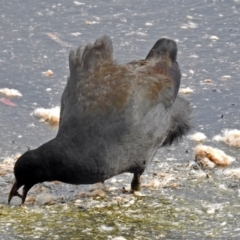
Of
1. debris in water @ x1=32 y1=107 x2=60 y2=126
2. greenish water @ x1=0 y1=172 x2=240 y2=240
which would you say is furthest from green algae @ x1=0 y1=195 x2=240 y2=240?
debris in water @ x1=32 y1=107 x2=60 y2=126

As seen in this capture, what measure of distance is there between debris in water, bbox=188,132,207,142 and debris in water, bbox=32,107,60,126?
101 cm

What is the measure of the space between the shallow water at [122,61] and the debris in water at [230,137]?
5cm

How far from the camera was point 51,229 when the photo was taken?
479cm

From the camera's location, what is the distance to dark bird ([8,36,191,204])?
5008mm

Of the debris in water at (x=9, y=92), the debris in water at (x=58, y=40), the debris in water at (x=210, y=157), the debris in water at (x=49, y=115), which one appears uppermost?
the debris in water at (x=58, y=40)

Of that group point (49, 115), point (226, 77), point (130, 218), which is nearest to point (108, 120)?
point (130, 218)

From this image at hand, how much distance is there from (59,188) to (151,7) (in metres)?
3.03

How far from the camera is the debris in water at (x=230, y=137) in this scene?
20.0 feet

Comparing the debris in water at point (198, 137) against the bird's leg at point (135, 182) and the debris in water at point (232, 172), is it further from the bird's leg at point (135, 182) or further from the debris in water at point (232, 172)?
the bird's leg at point (135, 182)

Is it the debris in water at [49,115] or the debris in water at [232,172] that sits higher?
the debris in water at [49,115]

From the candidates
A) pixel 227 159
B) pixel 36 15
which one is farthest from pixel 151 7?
pixel 227 159

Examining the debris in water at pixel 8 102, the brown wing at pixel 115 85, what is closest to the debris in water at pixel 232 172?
the brown wing at pixel 115 85

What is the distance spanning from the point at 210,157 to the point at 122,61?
1.57 meters

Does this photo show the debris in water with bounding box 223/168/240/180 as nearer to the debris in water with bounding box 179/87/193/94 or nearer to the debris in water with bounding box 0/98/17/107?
the debris in water with bounding box 179/87/193/94
